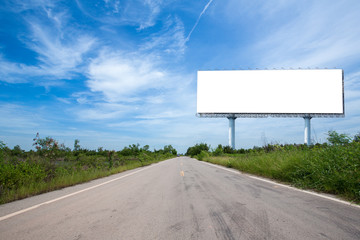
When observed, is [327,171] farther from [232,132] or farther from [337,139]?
[232,132]

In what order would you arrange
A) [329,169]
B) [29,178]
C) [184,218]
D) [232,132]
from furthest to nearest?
[232,132]
[29,178]
[329,169]
[184,218]

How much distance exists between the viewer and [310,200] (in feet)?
14.6

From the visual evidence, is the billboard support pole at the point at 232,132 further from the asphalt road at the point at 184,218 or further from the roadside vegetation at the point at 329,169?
the asphalt road at the point at 184,218

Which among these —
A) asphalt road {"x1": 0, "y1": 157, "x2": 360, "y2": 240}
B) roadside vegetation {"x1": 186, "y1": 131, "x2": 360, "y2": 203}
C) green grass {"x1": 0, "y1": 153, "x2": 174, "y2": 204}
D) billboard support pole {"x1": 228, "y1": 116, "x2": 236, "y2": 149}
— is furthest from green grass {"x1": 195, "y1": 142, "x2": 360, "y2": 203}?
billboard support pole {"x1": 228, "y1": 116, "x2": 236, "y2": 149}

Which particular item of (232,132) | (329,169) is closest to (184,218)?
(329,169)

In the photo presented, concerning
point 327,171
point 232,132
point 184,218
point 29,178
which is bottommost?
point 29,178

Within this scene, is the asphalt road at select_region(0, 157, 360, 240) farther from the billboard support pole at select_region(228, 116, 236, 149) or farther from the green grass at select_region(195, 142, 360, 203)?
the billboard support pole at select_region(228, 116, 236, 149)

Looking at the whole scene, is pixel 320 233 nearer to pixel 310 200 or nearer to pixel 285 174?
pixel 310 200

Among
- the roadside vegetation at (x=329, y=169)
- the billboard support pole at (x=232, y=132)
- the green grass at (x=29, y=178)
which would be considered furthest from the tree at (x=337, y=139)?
the billboard support pole at (x=232, y=132)

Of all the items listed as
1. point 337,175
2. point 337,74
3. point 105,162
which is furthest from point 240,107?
point 337,175

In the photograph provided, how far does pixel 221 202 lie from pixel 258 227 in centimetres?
148

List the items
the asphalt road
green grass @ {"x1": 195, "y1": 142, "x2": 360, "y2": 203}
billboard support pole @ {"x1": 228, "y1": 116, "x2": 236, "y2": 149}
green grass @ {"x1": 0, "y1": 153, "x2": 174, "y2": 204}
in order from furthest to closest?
billboard support pole @ {"x1": 228, "y1": 116, "x2": 236, "y2": 149}
green grass @ {"x1": 0, "y1": 153, "x2": 174, "y2": 204}
green grass @ {"x1": 195, "y1": 142, "x2": 360, "y2": 203}
the asphalt road

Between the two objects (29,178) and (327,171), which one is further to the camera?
(29,178)

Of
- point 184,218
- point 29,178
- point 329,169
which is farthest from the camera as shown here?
point 29,178
